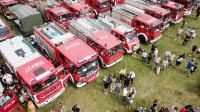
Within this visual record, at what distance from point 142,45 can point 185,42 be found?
5.14 metres

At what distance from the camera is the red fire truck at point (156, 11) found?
1049 inches

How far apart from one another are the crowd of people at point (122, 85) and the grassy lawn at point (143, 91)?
18.4 inches

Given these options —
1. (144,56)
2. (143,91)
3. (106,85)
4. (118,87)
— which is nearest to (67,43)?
(106,85)

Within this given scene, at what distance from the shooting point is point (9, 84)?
18922mm

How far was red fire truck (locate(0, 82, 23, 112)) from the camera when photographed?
54.1 feet

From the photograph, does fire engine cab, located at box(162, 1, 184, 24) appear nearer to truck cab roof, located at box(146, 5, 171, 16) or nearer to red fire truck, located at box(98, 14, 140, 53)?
truck cab roof, located at box(146, 5, 171, 16)

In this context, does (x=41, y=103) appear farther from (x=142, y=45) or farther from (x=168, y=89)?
(x=142, y=45)

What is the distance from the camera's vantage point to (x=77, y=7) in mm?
27953

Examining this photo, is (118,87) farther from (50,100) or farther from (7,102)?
(7,102)

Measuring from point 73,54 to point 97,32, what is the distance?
4427 mm

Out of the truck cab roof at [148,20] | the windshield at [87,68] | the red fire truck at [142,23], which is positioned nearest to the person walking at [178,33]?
the red fire truck at [142,23]

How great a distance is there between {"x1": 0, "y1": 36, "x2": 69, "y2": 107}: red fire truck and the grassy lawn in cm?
153

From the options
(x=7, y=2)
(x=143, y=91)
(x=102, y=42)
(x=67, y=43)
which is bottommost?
(x=143, y=91)

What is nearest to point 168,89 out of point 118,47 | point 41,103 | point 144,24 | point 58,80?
point 118,47
